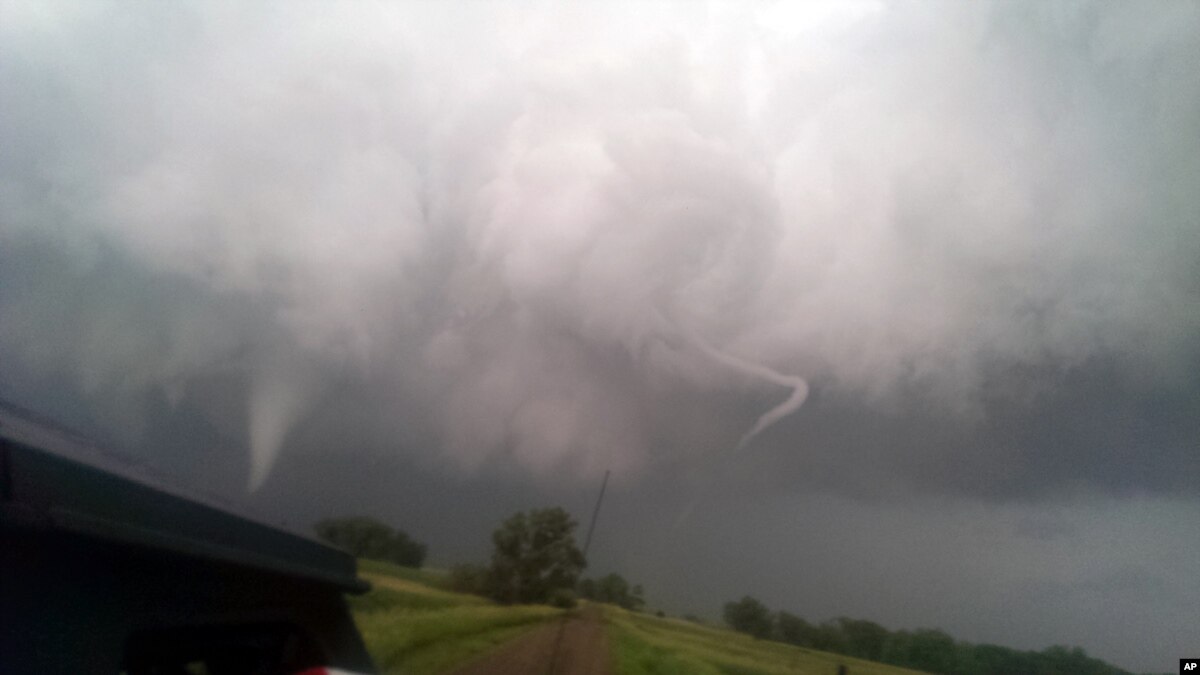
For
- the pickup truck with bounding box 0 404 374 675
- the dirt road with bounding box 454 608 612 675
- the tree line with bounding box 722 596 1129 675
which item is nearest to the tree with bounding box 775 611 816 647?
the tree line with bounding box 722 596 1129 675

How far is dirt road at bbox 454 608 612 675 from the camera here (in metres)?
9.29

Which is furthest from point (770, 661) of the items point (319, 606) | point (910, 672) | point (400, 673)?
point (319, 606)

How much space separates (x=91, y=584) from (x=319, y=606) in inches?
48.3

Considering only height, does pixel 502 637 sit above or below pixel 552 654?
below

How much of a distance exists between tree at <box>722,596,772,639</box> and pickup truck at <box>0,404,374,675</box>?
12633 millimetres

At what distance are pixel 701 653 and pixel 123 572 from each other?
10.3 metres

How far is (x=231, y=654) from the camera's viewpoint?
8.58ft

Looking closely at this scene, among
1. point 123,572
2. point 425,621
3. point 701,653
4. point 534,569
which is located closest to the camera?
point 123,572

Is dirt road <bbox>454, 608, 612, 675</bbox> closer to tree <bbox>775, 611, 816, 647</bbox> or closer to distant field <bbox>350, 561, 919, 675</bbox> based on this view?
distant field <bbox>350, 561, 919, 675</bbox>

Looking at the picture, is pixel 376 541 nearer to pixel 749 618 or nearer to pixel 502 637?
pixel 502 637

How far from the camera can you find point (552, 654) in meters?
9.77

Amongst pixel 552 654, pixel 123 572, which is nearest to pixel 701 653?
pixel 552 654

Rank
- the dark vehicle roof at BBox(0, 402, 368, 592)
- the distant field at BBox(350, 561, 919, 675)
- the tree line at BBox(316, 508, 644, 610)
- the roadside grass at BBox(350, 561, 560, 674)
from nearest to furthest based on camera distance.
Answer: the dark vehicle roof at BBox(0, 402, 368, 592) → the roadside grass at BBox(350, 561, 560, 674) → the distant field at BBox(350, 561, 919, 675) → the tree line at BBox(316, 508, 644, 610)

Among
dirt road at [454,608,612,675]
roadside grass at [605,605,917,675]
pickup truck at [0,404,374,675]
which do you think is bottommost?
dirt road at [454,608,612,675]
